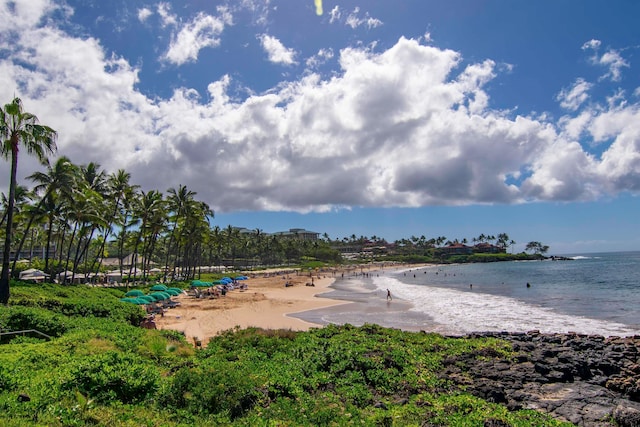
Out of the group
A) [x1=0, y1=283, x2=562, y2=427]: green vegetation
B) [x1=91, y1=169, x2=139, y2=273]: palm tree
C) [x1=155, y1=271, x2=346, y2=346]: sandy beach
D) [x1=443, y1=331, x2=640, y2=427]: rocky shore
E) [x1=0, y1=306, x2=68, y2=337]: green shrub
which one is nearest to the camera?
[x1=0, y1=283, x2=562, y2=427]: green vegetation

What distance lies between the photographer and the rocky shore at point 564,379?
10.2 m

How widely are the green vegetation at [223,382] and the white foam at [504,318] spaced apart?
1069cm

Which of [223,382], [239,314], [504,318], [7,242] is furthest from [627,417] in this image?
[7,242]

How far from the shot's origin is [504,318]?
29438 millimetres

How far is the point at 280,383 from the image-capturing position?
412 inches

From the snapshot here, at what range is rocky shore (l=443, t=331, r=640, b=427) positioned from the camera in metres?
10.2

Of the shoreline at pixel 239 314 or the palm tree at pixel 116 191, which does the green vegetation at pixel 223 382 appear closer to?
the shoreline at pixel 239 314

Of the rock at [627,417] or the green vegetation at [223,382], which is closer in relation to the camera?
the green vegetation at [223,382]

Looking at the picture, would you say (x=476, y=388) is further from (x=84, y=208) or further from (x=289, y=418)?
(x=84, y=208)

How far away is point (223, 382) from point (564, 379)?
36.6ft

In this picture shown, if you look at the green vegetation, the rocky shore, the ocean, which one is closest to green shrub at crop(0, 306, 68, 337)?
the green vegetation

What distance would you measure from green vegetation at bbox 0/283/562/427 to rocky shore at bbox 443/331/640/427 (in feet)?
2.54

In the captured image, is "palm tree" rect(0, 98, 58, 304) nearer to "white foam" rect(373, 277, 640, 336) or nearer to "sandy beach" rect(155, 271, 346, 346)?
"sandy beach" rect(155, 271, 346, 346)

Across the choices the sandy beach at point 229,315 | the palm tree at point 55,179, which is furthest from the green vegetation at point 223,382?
the palm tree at point 55,179
